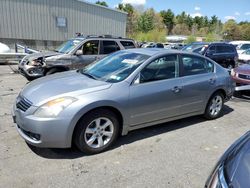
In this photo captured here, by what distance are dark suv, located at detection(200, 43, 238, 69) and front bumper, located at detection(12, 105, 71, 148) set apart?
10.3m

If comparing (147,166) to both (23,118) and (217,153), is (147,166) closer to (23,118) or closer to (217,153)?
(217,153)

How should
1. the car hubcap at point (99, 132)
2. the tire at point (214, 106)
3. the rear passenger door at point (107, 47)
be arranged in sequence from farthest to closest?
the rear passenger door at point (107, 47) → the tire at point (214, 106) → the car hubcap at point (99, 132)

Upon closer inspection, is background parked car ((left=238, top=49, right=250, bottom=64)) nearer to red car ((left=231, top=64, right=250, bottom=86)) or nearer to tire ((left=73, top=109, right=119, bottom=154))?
red car ((left=231, top=64, right=250, bottom=86))

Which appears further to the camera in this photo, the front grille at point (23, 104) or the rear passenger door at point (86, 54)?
Answer: the rear passenger door at point (86, 54)

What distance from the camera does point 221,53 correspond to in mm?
13438

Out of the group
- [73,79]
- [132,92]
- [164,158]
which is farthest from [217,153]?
[73,79]

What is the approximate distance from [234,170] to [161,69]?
300 centimetres

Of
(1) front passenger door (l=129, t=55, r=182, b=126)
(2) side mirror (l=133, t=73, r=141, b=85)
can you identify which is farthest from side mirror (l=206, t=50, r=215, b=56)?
(2) side mirror (l=133, t=73, r=141, b=85)

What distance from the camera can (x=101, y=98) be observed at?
3.82m

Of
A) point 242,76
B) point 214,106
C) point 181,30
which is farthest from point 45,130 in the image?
point 181,30

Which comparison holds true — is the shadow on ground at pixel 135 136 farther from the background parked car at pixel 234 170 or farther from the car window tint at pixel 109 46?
the car window tint at pixel 109 46

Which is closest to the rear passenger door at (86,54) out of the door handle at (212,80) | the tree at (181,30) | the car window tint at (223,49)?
the door handle at (212,80)

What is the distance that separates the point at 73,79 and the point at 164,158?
1961 mm

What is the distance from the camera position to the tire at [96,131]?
12.3 ft
